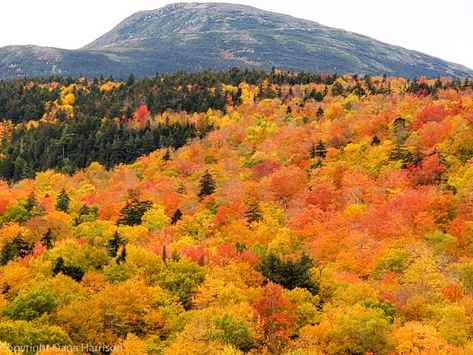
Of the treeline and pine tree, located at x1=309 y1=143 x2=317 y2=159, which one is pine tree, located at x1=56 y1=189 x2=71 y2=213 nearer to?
the treeline

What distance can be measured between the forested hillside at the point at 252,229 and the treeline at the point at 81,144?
2.14 feet

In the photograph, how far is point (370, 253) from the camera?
82062mm

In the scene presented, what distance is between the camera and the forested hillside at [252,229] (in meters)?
57.5

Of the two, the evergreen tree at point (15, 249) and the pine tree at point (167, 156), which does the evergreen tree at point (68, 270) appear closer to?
the evergreen tree at point (15, 249)

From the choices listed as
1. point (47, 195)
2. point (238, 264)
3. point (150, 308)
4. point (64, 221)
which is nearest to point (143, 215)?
point (64, 221)

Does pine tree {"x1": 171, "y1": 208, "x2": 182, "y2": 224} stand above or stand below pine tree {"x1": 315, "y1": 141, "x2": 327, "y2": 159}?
below

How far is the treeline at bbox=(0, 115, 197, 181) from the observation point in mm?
172000

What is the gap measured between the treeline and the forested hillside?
0.65m

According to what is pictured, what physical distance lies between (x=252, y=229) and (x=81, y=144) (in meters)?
94.2

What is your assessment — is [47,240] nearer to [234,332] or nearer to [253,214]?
[253,214]

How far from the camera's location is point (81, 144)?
18125 centimetres

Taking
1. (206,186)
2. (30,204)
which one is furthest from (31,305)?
(206,186)

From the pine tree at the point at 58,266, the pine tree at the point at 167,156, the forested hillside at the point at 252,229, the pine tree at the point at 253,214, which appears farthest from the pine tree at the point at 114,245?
the pine tree at the point at 167,156

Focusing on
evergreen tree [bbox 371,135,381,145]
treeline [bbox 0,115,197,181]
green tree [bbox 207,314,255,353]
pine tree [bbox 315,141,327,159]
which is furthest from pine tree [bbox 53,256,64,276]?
treeline [bbox 0,115,197,181]
